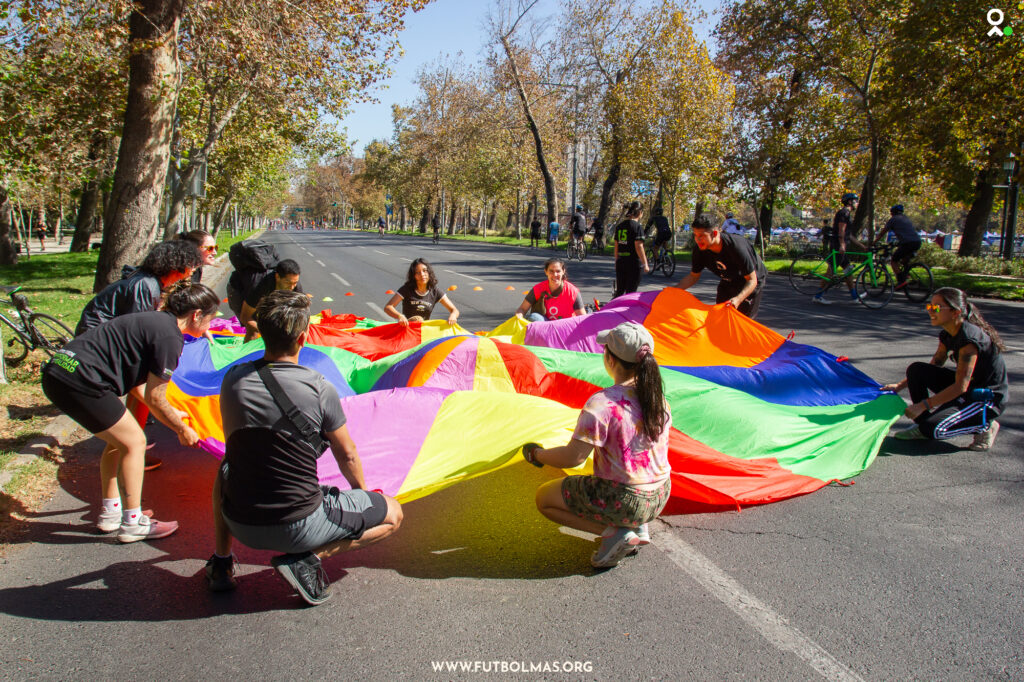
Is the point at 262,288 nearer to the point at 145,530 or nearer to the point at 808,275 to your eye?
the point at 145,530

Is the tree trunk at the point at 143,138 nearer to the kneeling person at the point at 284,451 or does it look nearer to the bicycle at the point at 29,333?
the bicycle at the point at 29,333

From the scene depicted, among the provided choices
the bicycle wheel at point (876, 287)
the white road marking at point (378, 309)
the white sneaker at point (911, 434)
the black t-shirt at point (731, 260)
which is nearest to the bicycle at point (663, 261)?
the bicycle wheel at point (876, 287)

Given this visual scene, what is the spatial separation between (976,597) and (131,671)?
3.73 meters

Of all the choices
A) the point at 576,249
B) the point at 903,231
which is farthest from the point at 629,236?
the point at 576,249

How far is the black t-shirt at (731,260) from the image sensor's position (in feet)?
23.9

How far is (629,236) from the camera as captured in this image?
10.0m

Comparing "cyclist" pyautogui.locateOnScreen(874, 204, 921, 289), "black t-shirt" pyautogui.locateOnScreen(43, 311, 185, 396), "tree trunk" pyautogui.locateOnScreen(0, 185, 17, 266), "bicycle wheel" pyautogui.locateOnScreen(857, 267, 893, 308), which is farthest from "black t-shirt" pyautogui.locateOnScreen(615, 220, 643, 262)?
"tree trunk" pyautogui.locateOnScreen(0, 185, 17, 266)

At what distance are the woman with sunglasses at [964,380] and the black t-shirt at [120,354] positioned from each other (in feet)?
16.7

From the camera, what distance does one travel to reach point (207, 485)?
461 centimetres

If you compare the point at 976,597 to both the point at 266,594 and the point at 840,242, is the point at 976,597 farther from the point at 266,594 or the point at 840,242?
the point at 840,242

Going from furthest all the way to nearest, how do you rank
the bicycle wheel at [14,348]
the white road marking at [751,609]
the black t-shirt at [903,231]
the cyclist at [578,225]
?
the cyclist at [578,225] → the black t-shirt at [903,231] → the bicycle wheel at [14,348] → the white road marking at [751,609]


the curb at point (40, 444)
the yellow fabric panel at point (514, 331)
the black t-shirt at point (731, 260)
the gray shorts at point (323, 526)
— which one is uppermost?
the black t-shirt at point (731, 260)

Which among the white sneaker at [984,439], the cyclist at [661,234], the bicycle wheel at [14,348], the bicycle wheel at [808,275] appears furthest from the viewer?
the cyclist at [661,234]

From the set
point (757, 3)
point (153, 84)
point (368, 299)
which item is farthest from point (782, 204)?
point (153, 84)
